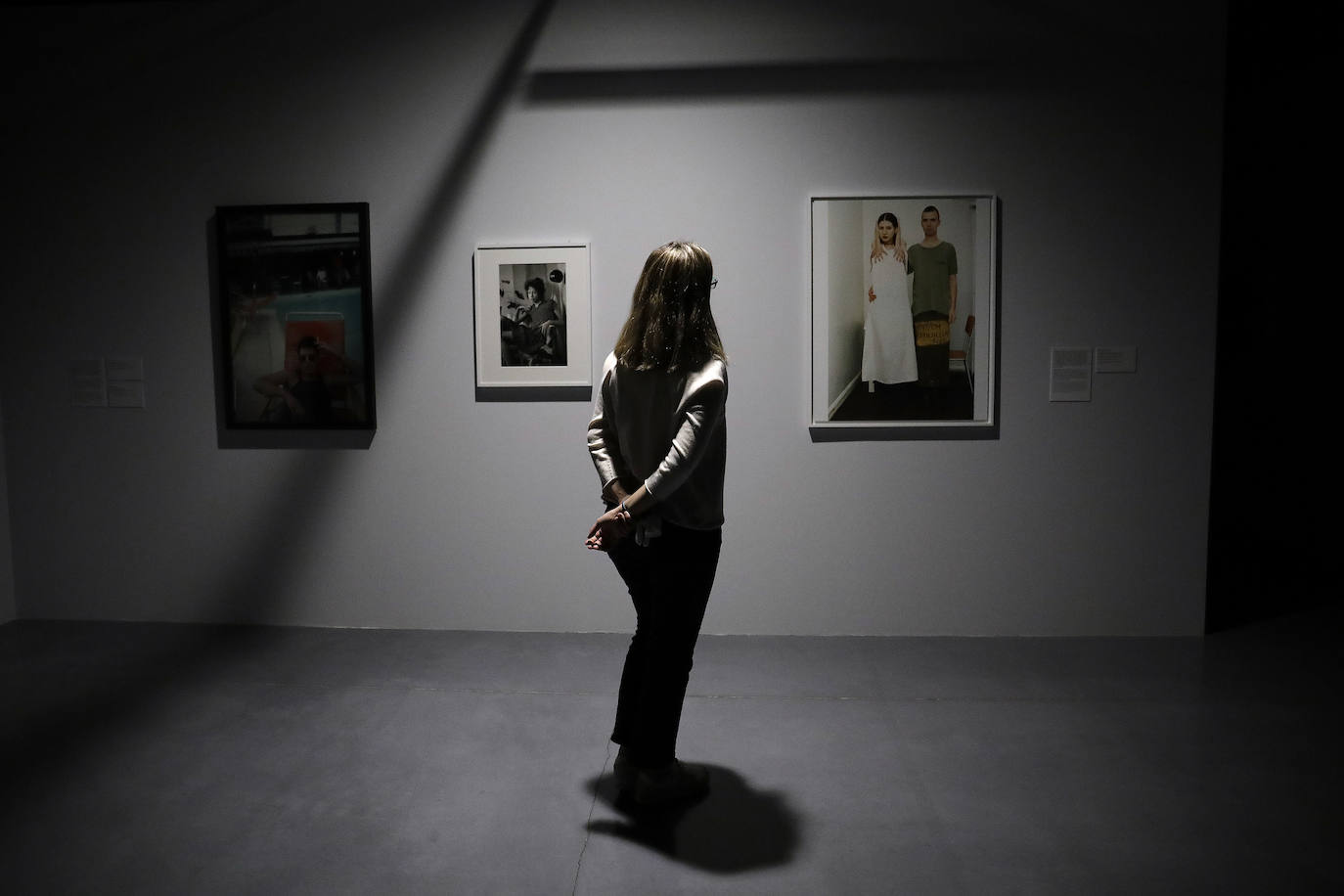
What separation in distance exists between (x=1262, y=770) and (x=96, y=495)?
17.6 ft

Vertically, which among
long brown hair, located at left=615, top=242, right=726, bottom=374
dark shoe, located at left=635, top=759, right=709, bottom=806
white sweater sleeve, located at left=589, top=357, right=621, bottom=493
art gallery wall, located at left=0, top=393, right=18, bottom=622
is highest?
long brown hair, located at left=615, top=242, right=726, bottom=374

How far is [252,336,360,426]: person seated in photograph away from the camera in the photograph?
169 inches

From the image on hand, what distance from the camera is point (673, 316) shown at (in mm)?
2439

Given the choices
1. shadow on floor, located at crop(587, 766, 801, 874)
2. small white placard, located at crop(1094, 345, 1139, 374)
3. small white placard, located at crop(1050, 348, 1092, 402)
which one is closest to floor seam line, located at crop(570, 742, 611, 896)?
shadow on floor, located at crop(587, 766, 801, 874)

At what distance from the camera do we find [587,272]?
416 cm

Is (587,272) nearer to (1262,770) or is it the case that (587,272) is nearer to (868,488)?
(868,488)

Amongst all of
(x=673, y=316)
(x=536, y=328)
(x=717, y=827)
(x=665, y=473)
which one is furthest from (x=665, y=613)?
(x=536, y=328)

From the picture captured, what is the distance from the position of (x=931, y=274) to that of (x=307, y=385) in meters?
3.16

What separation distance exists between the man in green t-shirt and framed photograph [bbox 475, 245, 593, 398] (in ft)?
5.22

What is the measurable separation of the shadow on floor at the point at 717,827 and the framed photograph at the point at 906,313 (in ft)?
6.56

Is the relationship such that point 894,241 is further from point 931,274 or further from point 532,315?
point 532,315

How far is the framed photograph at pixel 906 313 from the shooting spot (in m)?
4.07

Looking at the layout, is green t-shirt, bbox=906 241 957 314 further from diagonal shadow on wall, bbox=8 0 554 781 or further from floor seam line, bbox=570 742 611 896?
floor seam line, bbox=570 742 611 896

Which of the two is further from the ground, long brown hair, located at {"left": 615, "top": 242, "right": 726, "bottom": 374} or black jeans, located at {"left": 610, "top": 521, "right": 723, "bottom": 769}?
long brown hair, located at {"left": 615, "top": 242, "right": 726, "bottom": 374}
